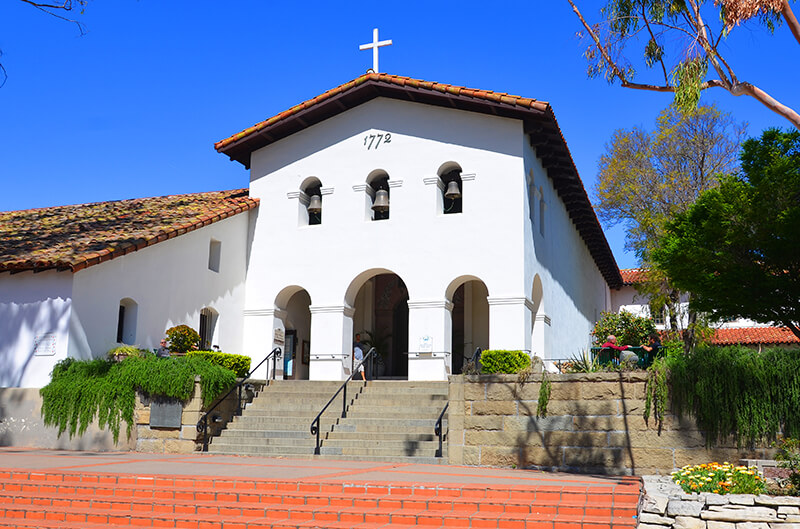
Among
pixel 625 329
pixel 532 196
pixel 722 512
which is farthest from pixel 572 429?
pixel 625 329

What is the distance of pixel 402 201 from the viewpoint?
65.6ft

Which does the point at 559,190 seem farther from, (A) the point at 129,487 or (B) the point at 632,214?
(A) the point at 129,487

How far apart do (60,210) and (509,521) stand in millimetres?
18899

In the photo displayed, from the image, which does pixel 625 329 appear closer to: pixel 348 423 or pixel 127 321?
pixel 348 423

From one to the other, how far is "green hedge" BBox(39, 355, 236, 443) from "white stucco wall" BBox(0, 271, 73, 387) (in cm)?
48

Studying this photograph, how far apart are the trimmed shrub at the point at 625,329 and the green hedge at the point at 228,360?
1266 cm

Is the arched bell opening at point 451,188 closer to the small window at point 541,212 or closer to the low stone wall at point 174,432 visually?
the small window at point 541,212

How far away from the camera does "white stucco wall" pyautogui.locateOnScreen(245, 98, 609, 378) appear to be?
61.9 feet

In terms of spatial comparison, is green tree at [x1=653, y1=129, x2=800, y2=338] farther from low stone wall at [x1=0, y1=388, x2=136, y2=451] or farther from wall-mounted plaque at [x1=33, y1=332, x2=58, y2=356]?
wall-mounted plaque at [x1=33, y1=332, x2=58, y2=356]

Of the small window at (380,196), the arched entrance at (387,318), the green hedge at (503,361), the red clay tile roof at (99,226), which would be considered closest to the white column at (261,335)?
the red clay tile roof at (99,226)

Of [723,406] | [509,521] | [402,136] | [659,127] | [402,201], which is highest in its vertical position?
[659,127]

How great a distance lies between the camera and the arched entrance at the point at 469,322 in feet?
73.3

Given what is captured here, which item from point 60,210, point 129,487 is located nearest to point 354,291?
point 60,210

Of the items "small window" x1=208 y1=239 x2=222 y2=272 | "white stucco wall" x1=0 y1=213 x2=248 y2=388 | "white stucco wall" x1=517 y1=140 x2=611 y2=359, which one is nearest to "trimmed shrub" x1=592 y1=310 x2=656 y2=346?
"white stucco wall" x1=517 y1=140 x2=611 y2=359
